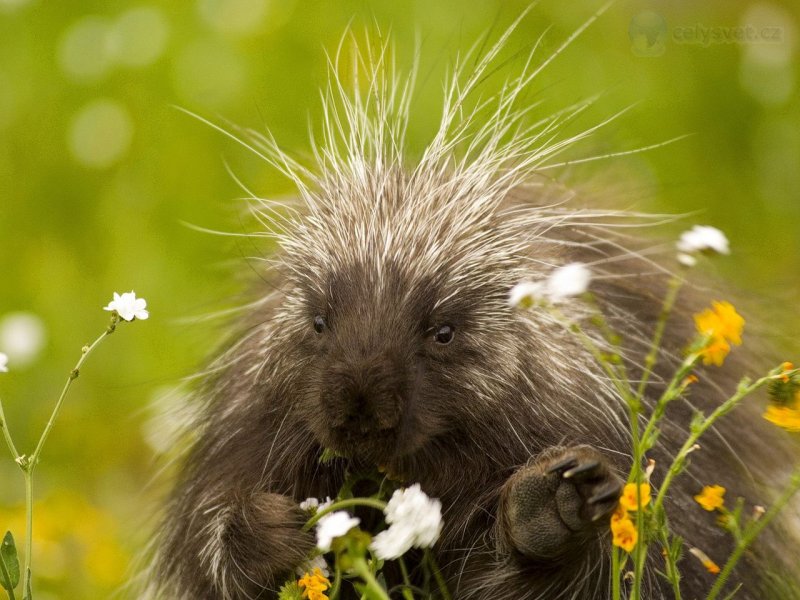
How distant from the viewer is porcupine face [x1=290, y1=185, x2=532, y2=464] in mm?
2303

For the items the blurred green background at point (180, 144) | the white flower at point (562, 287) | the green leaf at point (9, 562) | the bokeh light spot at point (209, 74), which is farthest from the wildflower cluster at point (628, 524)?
the bokeh light spot at point (209, 74)

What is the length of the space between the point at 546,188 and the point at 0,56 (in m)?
3.13

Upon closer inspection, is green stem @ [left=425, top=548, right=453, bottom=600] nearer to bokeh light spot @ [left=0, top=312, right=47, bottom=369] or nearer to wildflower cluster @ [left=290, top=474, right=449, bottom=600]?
wildflower cluster @ [left=290, top=474, right=449, bottom=600]

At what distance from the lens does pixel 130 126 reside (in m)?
5.42

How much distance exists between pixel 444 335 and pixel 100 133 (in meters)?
3.28

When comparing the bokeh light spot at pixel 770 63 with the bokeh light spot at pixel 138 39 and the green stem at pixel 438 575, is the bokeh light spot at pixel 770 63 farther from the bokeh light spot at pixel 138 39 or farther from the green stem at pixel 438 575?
the green stem at pixel 438 575

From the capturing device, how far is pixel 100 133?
17.9 ft

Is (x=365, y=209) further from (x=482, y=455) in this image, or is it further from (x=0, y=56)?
(x=0, y=56)

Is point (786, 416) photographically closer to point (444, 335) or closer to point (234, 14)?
point (444, 335)

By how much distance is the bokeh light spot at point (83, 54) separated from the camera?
5.49 m

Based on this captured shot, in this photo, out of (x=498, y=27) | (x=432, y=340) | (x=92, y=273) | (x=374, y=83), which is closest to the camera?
(x=432, y=340)

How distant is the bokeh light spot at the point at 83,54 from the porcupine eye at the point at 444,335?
3372mm

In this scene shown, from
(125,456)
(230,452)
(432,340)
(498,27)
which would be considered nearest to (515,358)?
(432,340)

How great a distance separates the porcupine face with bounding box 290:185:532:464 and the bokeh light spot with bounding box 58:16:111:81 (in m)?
3.06
